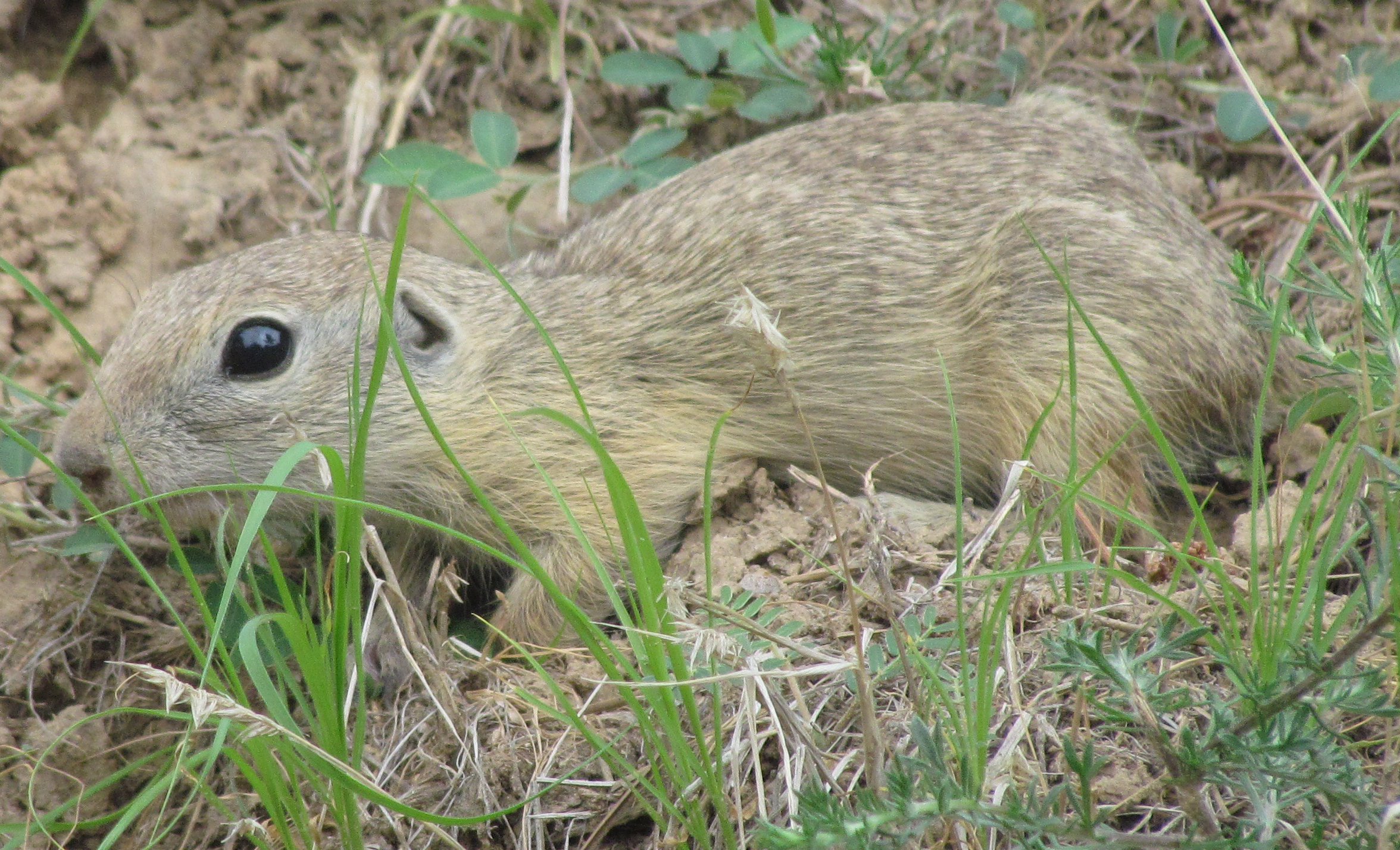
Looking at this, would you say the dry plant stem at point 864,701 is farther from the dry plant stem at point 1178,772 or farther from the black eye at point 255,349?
the black eye at point 255,349

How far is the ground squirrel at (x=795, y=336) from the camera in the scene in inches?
142

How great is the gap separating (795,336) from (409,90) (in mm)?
2366

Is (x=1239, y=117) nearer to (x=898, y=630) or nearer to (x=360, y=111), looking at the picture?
(x=898, y=630)

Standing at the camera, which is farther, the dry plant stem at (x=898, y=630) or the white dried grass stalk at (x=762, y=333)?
the dry plant stem at (x=898, y=630)

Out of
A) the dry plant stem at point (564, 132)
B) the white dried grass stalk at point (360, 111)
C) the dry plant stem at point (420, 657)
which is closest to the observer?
the dry plant stem at point (420, 657)

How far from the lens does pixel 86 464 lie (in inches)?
130

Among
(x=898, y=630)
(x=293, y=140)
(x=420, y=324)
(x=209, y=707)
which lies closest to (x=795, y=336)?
(x=420, y=324)

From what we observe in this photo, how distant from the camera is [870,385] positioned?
402cm

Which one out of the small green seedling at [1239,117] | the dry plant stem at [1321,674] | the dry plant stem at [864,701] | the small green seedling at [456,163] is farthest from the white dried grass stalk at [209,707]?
the small green seedling at [1239,117]

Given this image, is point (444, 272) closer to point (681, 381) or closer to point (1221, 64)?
point (681, 381)

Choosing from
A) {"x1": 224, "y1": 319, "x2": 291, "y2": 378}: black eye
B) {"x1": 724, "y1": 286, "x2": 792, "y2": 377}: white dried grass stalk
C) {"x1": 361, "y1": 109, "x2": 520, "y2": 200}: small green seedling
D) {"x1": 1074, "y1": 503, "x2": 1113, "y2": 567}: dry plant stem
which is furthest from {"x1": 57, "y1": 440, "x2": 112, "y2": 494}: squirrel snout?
{"x1": 1074, "y1": 503, "x2": 1113, "y2": 567}: dry plant stem

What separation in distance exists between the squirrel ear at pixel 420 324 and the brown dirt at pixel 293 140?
39.5 inches

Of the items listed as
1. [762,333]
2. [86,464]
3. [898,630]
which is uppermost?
[762,333]

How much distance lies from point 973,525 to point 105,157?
3.89 meters
